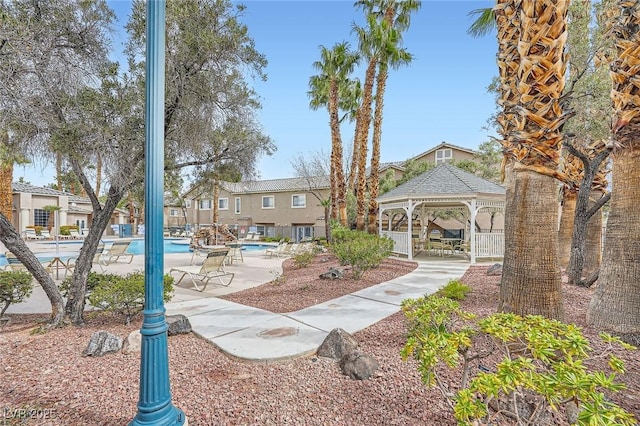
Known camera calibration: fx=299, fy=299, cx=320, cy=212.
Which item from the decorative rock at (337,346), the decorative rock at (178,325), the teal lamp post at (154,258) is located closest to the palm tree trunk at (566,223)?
the decorative rock at (337,346)

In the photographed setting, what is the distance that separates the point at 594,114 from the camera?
995cm

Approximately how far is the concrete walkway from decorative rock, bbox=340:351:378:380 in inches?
25.7

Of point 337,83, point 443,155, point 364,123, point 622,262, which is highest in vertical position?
point 337,83

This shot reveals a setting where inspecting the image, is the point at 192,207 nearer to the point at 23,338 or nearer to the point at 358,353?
the point at 23,338

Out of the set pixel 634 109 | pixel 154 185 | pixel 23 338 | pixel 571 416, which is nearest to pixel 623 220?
pixel 634 109

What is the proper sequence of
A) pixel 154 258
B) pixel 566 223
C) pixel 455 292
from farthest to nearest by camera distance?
pixel 566 223, pixel 455 292, pixel 154 258

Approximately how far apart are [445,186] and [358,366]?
12937 mm

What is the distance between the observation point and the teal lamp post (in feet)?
7.69

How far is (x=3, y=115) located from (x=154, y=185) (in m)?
4.15

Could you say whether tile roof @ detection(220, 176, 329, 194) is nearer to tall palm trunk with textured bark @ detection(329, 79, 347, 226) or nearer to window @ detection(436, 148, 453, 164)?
window @ detection(436, 148, 453, 164)

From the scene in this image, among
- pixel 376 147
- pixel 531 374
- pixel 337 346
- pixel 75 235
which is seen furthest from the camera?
pixel 75 235

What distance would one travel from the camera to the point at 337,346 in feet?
13.3

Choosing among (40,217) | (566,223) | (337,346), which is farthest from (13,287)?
(40,217)

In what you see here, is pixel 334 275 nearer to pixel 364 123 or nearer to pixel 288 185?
pixel 364 123
